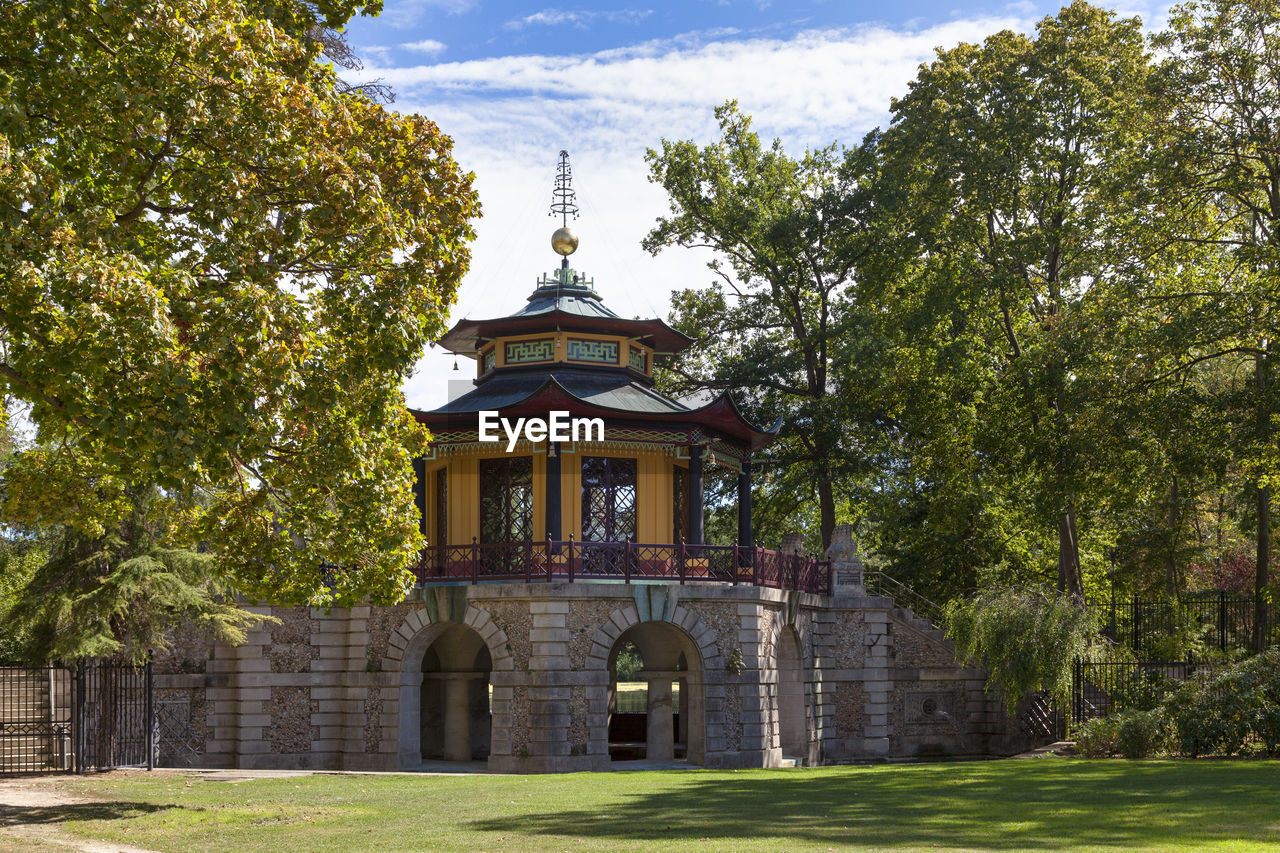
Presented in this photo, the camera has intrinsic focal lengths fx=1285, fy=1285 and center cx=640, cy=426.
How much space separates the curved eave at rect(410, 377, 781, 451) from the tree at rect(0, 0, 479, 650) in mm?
10215

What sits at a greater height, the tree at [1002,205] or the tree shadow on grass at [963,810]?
the tree at [1002,205]

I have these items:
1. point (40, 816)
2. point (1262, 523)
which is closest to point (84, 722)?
A: point (40, 816)

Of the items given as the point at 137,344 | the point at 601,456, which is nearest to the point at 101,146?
the point at 137,344

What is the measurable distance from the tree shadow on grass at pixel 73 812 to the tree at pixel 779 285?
22922 millimetres

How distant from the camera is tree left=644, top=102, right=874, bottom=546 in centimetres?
3828

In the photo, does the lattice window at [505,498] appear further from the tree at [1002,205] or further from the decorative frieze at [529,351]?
the tree at [1002,205]

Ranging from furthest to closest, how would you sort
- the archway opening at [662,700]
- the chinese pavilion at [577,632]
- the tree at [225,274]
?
the archway opening at [662,700]
the chinese pavilion at [577,632]
the tree at [225,274]

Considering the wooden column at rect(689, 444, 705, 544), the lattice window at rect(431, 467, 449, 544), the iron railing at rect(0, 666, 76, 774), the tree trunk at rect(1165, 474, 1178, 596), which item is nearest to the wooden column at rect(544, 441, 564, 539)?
the lattice window at rect(431, 467, 449, 544)

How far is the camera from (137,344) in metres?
11.6

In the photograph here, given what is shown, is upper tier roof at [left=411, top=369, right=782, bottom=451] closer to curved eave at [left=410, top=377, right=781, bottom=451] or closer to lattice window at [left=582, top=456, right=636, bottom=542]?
curved eave at [left=410, top=377, right=781, bottom=451]

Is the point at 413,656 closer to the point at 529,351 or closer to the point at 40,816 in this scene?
the point at 529,351

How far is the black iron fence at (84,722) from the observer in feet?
74.6
